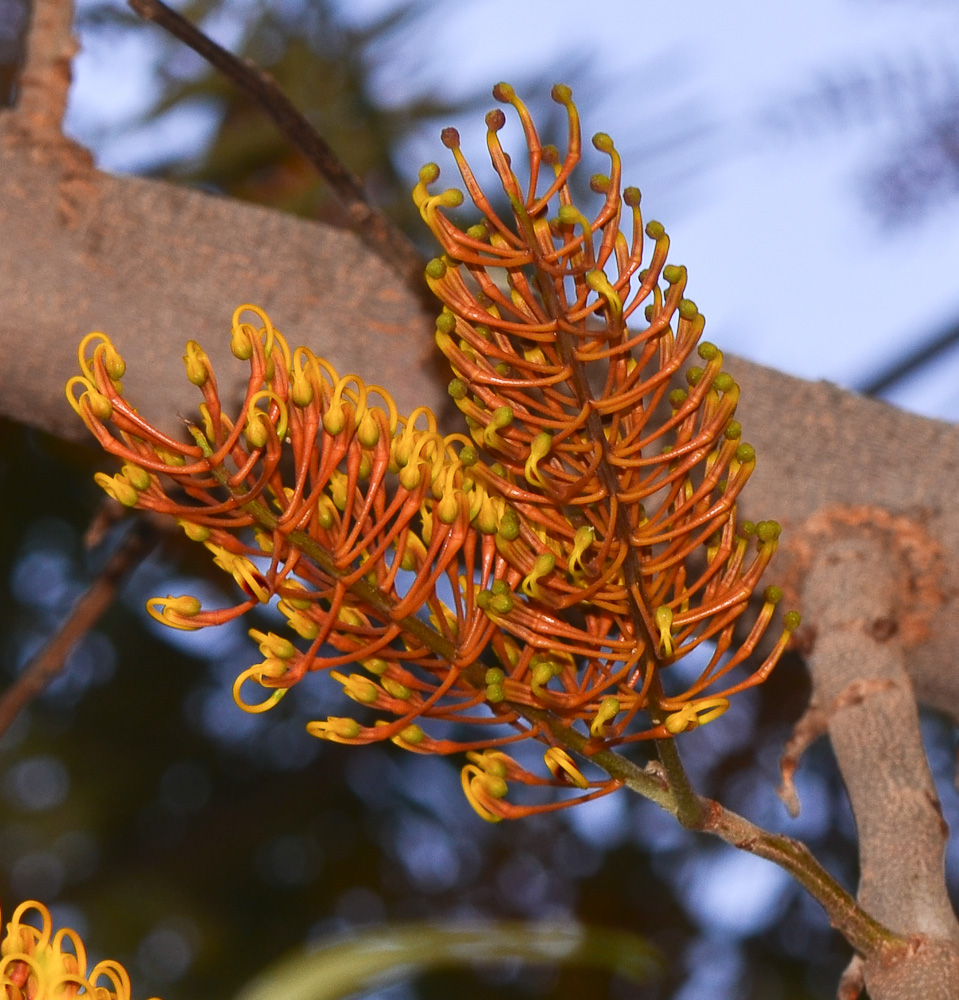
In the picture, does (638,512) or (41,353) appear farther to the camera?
(41,353)

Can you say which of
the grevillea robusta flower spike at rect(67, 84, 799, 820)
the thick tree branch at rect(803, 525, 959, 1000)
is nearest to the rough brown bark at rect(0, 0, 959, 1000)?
the thick tree branch at rect(803, 525, 959, 1000)

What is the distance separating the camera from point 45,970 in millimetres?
327

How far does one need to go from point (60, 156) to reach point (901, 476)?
0.44m

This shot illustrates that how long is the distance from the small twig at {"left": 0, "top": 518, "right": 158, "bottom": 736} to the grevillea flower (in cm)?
27

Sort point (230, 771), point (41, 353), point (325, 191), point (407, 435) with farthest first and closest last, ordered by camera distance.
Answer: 1. point (230, 771)
2. point (325, 191)
3. point (41, 353)
4. point (407, 435)

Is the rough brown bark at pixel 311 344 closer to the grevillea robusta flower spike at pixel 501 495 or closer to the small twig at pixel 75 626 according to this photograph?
the small twig at pixel 75 626

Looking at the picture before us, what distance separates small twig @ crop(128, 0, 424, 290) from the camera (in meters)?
0.48

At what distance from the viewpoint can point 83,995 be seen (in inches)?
12.8

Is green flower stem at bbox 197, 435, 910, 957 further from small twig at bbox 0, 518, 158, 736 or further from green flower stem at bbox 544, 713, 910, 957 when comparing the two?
small twig at bbox 0, 518, 158, 736

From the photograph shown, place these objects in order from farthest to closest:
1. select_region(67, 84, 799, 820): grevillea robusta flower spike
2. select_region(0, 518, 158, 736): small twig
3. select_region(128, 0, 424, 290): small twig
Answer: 1. select_region(0, 518, 158, 736): small twig
2. select_region(128, 0, 424, 290): small twig
3. select_region(67, 84, 799, 820): grevillea robusta flower spike

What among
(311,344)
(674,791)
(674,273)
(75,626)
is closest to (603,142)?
(674,273)

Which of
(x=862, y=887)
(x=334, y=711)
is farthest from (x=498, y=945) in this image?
(x=334, y=711)

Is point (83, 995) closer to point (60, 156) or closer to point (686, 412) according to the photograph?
point (686, 412)

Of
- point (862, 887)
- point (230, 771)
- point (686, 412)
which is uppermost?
point (686, 412)
